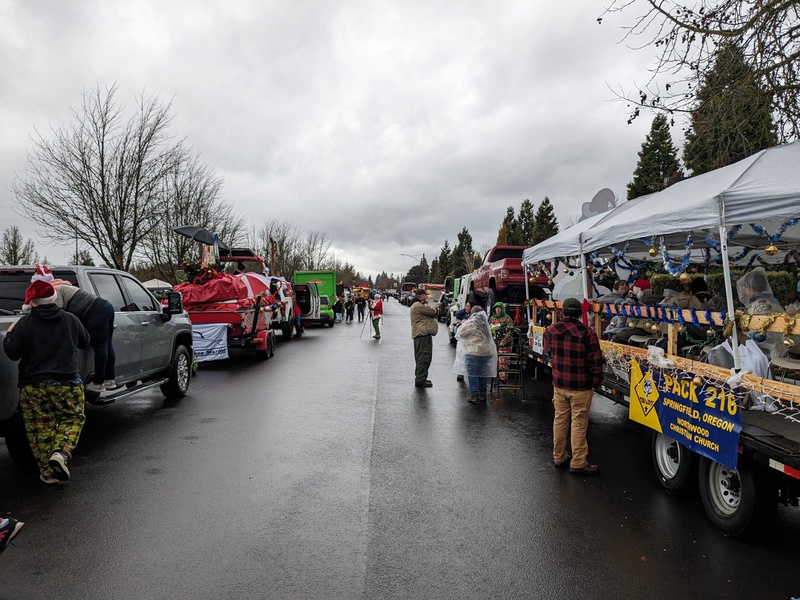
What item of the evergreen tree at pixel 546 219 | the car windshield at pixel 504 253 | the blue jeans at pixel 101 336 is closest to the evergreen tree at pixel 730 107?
the car windshield at pixel 504 253

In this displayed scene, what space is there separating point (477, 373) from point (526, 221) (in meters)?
59.3

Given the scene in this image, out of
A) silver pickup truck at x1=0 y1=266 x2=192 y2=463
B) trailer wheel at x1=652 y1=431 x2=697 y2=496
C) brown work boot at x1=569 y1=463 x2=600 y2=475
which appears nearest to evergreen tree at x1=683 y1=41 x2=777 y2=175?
trailer wheel at x1=652 y1=431 x2=697 y2=496

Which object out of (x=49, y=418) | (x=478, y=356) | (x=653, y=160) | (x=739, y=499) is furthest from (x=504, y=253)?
(x=653, y=160)

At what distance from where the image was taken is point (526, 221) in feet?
215

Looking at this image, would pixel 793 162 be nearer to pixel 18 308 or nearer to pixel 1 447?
pixel 18 308

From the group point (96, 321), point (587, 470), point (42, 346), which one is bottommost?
point (587, 470)

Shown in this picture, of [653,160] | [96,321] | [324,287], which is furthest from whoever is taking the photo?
[653,160]

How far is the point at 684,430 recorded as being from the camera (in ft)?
14.9

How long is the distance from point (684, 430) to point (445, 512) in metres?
2.13

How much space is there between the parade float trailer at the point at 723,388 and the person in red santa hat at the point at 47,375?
5.49 m

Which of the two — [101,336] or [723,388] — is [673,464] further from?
[101,336]

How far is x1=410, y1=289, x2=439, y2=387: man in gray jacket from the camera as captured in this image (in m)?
10.2

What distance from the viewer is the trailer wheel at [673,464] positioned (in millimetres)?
4695

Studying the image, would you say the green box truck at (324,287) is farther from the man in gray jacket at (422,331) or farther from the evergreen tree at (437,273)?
the evergreen tree at (437,273)
